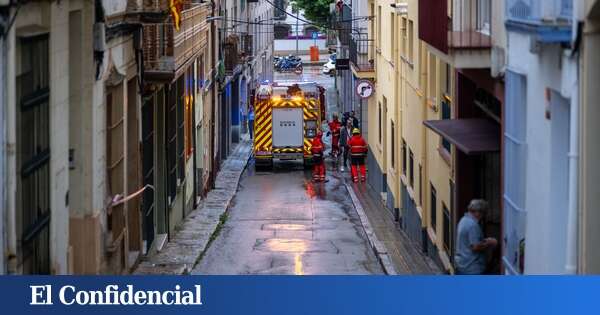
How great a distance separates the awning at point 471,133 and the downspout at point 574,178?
3936mm

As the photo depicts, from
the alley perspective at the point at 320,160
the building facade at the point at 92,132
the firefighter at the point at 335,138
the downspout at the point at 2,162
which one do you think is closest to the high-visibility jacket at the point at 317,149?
the alley perspective at the point at 320,160

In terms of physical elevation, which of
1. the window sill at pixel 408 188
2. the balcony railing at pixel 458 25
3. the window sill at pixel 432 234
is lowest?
the window sill at pixel 432 234

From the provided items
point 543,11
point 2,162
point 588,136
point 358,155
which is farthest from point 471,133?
point 358,155

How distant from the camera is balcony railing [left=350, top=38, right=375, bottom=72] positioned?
35.1 m

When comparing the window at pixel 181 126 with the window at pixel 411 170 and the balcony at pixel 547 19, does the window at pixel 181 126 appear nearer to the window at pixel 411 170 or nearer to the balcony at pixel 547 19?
the window at pixel 411 170

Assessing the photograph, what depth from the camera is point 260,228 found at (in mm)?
25797

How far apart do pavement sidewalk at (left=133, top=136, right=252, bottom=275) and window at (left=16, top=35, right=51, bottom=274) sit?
6.53 m

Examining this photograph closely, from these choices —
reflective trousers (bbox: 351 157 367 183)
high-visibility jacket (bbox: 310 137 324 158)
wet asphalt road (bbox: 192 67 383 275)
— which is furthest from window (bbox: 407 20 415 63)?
high-visibility jacket (bbox: 310 137 324 158)

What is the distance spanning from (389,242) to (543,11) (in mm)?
13008

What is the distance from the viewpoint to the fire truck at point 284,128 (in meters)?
39.2

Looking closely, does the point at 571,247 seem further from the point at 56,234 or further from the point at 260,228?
the point at 260,228

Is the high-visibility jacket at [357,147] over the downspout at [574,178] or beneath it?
beneath

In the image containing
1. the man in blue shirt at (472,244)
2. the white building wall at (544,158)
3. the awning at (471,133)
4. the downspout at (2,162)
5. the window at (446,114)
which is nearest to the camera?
the downspout at (2,162)

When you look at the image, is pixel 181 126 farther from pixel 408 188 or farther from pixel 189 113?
pixel 408 188
